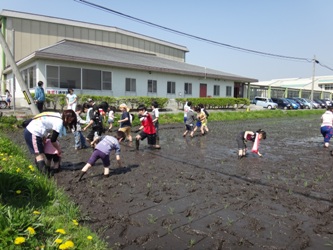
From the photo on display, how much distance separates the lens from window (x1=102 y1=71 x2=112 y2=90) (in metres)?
23.8

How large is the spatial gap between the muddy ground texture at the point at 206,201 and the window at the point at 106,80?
51.6 ft

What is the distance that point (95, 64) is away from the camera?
22.9 metres

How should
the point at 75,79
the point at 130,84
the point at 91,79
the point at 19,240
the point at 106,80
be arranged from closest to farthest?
1. the point at 19,240
2. the point at 75,79
3. the point at 91,79
4. the point at 106,80
5. the point at 130,84

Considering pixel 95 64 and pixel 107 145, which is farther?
pixel 95 64

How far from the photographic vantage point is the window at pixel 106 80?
23.8m

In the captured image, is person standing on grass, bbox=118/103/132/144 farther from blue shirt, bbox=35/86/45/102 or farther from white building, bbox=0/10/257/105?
white building, bbox=0/10/257/105

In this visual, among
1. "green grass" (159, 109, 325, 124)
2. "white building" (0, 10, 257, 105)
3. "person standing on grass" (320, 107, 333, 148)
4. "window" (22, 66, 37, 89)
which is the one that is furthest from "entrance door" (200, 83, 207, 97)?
"person standing on grass" (320, 107, 333, 148)

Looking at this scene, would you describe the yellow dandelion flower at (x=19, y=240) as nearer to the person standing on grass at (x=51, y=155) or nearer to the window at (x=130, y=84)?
the person standing on grass at (x=51, y=155)

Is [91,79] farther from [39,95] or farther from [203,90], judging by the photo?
[203,90]

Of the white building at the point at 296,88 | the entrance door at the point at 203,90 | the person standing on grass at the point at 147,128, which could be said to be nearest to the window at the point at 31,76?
the person standing on grass at the point at 147,128

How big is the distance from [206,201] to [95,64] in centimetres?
1970

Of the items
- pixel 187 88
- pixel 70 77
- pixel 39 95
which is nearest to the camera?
pixel 39 95

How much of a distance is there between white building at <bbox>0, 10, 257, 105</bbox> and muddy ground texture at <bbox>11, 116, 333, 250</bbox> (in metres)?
12.2

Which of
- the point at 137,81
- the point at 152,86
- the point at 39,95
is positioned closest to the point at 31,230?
the point at 39,95
